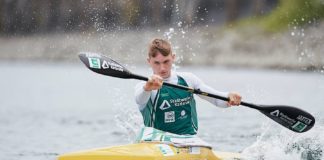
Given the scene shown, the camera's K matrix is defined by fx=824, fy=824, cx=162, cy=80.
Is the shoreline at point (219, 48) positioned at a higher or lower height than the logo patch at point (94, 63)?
higher

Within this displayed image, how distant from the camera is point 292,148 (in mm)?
10516

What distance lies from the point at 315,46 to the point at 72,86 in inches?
662

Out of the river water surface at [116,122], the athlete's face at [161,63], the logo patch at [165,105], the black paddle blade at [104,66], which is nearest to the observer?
the athlete's face at [161,63]

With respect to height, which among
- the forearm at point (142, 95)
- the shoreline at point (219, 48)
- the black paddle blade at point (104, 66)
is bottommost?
the forearm at point (142, 95)

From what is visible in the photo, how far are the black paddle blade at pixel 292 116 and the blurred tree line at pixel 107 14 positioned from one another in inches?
800

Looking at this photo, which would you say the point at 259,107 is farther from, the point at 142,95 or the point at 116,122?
the point at 116,122

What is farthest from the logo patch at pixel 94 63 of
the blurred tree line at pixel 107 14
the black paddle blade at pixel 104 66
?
the blurred tree line at pixel 107 14

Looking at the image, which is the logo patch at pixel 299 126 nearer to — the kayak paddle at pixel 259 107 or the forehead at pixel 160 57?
the kayak paddle at pixel 259 107

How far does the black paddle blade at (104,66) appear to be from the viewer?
948 cm

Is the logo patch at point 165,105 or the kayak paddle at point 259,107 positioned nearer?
the logo patch at point 165,105

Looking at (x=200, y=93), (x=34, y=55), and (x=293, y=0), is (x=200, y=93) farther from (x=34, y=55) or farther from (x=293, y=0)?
(x=34, y=55)

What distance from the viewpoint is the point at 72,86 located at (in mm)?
30875

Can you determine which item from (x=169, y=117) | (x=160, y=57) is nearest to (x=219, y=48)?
(x=169, y=117)

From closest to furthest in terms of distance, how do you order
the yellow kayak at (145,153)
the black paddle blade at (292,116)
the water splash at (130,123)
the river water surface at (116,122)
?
the yellow kayak at (145,153) < the black paddle blade at (292,116) < the river water surface at (116,122) < the water splash at (130,123)
